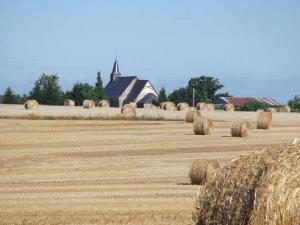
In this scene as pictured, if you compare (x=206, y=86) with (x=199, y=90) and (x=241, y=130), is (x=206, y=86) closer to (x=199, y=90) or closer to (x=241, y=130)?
(x=199, y=90)

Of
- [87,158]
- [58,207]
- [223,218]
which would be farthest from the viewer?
[87,158]

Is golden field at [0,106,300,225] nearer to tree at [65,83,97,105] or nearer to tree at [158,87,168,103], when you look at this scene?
tree at [65,83,97,105]

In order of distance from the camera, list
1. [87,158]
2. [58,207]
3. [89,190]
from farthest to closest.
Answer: [87,158] < [89,190] < [58,207]

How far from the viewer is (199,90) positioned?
129 m

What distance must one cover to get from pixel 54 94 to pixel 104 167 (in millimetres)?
55459

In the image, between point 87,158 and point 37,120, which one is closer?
point 87,158

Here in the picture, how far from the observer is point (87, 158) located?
2939 cm

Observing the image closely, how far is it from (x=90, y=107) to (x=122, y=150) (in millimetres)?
31917

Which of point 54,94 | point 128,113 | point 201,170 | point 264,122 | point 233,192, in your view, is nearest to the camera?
point 233,192

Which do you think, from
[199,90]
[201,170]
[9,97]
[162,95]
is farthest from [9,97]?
[201,170]

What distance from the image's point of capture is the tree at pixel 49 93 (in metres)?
80.4

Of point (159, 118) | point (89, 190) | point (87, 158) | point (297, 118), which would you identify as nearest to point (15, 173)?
point (87, 158)

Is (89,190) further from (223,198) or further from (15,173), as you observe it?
(223,198)

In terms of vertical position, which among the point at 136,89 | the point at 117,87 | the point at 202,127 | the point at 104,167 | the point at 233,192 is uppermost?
the point at 117,87
